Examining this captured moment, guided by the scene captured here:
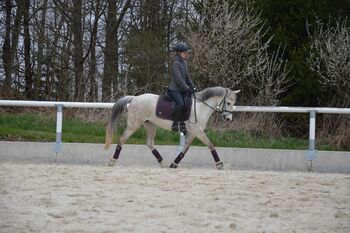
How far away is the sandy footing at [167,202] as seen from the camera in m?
6.24

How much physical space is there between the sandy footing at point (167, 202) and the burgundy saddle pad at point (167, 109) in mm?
1751

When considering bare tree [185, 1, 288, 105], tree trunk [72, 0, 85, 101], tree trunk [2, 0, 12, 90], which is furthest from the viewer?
tree trunk [2, 0, 12, 90]

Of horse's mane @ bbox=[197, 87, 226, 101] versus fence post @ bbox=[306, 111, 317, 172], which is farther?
fence post @ bbox=[306, 111, 317, 172]

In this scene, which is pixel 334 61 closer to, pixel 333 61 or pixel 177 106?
pixel 333 61

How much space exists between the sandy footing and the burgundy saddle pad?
1751mm

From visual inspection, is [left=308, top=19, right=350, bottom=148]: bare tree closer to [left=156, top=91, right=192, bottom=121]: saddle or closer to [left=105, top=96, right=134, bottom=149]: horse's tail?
[left=156, top=91, right=192, bottom=121]: saddle

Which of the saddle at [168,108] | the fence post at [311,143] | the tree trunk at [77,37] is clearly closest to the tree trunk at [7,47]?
the tree trunk at [77,37]

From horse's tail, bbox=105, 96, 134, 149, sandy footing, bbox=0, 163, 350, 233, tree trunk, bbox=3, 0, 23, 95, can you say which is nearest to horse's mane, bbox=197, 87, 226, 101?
horse's tail, bbox=105, 96, 134, 149

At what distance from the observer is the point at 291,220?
6.64 meters

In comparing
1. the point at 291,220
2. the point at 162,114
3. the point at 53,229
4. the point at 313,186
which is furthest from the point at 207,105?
the point at 53,229

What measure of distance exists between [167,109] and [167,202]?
4650 mm

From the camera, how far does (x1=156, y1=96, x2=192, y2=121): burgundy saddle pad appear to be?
39.3ft

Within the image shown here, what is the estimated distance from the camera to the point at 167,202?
7.49 meters

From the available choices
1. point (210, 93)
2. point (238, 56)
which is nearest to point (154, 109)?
point (210, 93)
